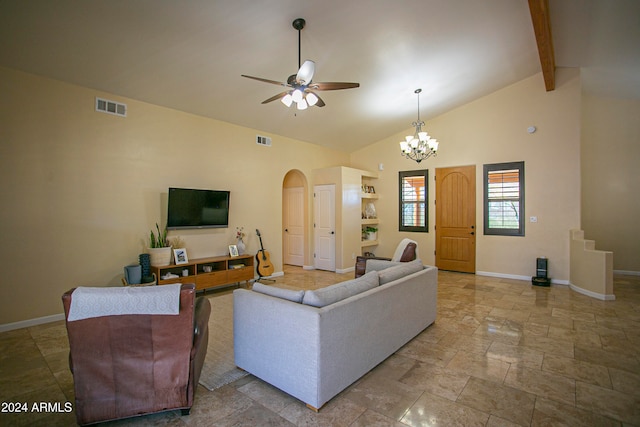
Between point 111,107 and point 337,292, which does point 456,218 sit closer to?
point 337,292

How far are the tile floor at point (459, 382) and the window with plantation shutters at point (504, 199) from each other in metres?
2.47

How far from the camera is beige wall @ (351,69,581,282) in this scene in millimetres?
5586

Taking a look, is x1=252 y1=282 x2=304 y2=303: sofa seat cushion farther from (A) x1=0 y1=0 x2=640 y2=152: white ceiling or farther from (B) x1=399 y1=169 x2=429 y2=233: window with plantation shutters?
(B) x1=399 y1=169 x2=429 y2=233: window with plantation shutters

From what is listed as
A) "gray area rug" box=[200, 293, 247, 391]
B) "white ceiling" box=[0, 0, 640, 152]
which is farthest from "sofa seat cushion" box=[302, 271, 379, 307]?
"white ceiling" box=[0, 0, 640, 152]

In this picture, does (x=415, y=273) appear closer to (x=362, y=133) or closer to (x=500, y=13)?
(x=500, y=13)

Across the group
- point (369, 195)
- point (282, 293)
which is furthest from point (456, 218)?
point (282, 293)

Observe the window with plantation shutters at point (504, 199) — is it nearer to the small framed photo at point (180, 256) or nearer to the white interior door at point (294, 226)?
the white interior door at point (294, 226)

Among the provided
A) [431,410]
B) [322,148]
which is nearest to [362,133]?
[322,148]

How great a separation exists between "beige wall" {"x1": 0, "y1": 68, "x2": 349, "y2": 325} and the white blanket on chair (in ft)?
8.90

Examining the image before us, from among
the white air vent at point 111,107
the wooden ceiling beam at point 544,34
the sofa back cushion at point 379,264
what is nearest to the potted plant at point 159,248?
the white air vent at point 111,107

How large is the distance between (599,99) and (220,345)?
340 inches

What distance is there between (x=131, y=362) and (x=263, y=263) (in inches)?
157

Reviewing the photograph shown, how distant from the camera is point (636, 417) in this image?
201cm

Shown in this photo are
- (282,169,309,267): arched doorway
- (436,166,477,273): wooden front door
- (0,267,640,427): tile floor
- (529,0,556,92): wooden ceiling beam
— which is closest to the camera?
(0,267,640,427): tile floor
